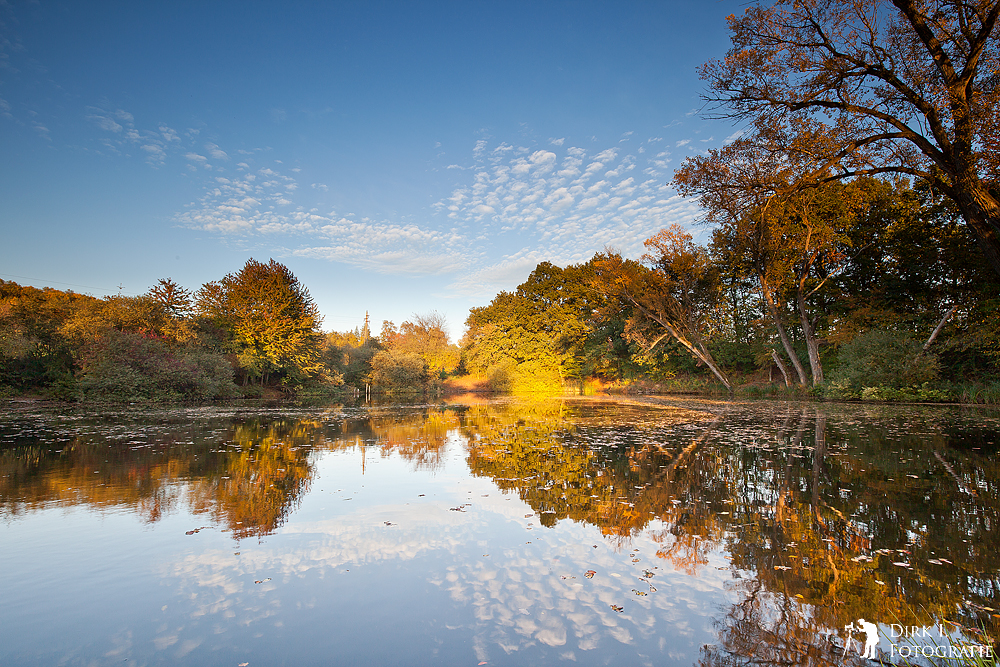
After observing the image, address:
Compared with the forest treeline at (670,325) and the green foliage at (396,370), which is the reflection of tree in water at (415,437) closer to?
the forest treeline at (670,325)

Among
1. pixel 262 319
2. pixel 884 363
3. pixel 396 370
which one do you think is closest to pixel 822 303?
pixel 884 363

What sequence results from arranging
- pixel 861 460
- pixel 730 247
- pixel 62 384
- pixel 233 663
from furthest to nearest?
pixel 730 247 < pixel 62 384 < pixel 861 460 < pixel 233 663

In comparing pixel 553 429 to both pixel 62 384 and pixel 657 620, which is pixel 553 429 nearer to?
pixel 657 620

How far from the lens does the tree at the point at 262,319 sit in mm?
31055

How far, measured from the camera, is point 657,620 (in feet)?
8.56

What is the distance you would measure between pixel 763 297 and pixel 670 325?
5450 millimetres

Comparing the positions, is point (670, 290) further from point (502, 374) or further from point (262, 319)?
point (262, 319)

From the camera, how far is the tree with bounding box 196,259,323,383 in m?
31.1

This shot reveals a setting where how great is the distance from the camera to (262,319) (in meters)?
31.8

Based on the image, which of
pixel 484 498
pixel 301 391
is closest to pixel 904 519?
pixel 484 498

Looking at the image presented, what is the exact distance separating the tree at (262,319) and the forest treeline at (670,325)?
0.12m

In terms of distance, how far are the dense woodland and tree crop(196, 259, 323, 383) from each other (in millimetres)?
143

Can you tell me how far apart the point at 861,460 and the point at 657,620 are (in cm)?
623

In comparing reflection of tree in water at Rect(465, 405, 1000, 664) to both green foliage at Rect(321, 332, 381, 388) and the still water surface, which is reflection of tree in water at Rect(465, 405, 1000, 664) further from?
green foliage at Rect(321, 332, 381, 388)
